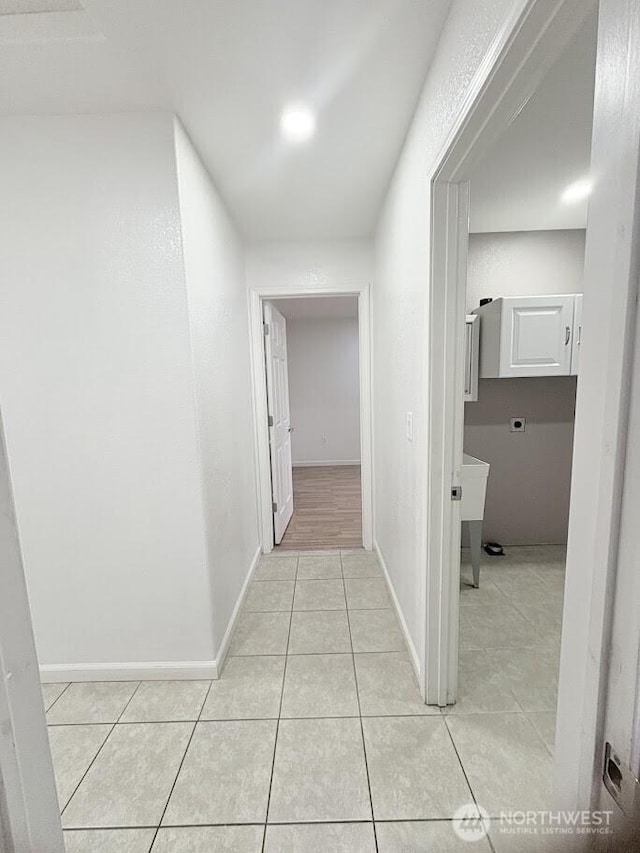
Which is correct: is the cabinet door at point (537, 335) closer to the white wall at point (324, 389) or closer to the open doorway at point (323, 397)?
the open doorway at point (323, 397)

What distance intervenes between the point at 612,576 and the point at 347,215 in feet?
8.40

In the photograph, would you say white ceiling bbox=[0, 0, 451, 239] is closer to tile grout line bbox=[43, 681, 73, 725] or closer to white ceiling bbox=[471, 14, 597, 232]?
white ceiling bbox=[471, 14, 597, 232]

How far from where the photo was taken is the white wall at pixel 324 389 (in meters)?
6.00

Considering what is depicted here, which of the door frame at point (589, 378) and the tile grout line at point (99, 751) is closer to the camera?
the door frame at point (589, 378)

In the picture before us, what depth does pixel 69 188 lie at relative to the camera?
155cm

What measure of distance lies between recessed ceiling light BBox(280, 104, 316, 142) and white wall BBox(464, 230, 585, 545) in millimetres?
1640

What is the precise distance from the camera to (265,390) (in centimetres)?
300

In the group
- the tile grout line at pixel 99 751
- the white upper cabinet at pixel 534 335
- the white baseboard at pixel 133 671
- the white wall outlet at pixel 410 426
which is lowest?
the tile grout line at pixel 99 751

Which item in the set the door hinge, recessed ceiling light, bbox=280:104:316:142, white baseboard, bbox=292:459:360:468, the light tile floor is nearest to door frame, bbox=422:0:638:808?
the door hinge

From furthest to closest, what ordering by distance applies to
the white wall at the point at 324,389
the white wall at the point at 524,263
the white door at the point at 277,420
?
the white wall at the point at 324,389, the white door at the point at 277,420, the white wall at the point at 524,263

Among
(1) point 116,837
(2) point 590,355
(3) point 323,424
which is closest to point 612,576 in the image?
(2) point 590,355

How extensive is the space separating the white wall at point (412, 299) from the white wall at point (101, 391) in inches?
38.7

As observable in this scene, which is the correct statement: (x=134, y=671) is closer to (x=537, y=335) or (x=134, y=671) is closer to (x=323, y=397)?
(x=537, y=335)

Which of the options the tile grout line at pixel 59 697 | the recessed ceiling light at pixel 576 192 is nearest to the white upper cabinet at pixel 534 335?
the recessed ceiling light at pixel 576 192
